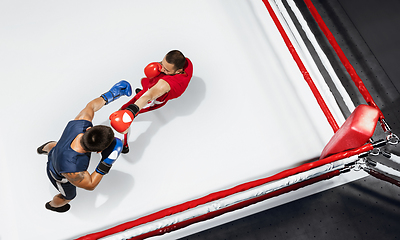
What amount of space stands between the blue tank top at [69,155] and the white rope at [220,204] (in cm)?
41

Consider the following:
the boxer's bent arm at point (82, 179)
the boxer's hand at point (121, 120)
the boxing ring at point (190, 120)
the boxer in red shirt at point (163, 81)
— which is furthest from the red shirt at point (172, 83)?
the boxer's bent arm at point (82, 179)

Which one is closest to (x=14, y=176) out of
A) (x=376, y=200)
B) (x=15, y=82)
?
(x=15, y=82)

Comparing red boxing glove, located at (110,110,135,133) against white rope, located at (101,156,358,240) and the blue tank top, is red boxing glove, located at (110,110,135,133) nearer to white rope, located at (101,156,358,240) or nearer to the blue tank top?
the blue tank top

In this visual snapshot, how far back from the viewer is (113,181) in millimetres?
1949

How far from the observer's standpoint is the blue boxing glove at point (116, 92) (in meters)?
1.84

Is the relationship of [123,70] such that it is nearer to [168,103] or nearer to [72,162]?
[168,103]

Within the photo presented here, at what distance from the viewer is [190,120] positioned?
85.4 inches

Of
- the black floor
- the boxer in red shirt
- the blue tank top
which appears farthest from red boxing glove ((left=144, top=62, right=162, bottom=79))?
the black floor

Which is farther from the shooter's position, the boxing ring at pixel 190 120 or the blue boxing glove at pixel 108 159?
the boxing ring at pixel 190 120

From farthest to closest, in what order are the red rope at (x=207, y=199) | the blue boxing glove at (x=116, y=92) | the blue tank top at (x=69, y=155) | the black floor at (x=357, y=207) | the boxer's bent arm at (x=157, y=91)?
the black floor at (x=357, y=207)
the blue boxing glove at (x=116, y=92)
the boxer's bent arm at (x=157, y=91)
the blue tank top at (x=69, y=155)
the red rope at (x=207, y=199)

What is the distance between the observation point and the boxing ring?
1.85 m

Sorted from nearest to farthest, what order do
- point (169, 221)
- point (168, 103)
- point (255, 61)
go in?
point (169, 221) → point (168, 103) → point (255, 61)

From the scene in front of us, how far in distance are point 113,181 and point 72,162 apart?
0.54 meters

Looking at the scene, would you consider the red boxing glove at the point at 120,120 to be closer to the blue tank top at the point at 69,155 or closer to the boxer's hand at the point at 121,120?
the boxer's hand at the point at 121,120
